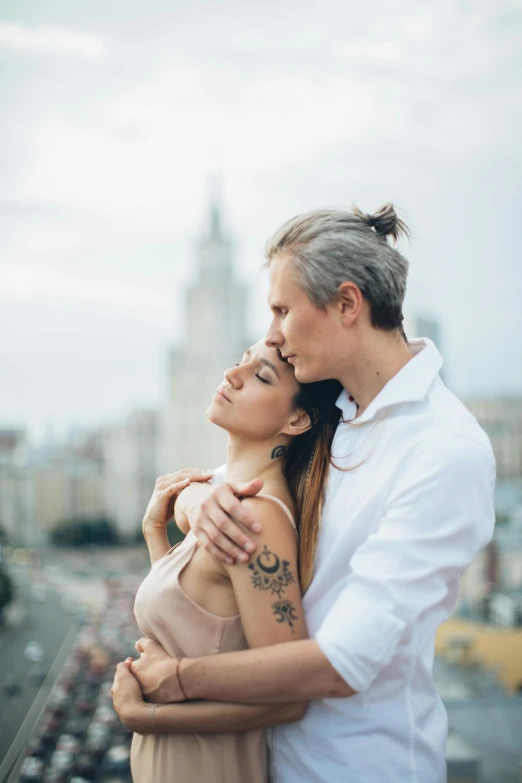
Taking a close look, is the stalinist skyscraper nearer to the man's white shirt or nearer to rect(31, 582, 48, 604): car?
rect(31, 582, 48, 604): car

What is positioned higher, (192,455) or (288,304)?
(288,304)

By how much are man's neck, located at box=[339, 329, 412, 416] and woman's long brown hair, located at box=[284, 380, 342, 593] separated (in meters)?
0.10

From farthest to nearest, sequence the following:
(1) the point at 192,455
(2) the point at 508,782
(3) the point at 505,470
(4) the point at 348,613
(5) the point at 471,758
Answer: (1) the point at 192,455 < (3) the point at 505,470 < (2) the point at 508,782 < (5) the point at 471,758 < (4) the point at 348,613

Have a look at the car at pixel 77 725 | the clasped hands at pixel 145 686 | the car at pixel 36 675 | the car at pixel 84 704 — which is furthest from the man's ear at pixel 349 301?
the car at pixel 36 675

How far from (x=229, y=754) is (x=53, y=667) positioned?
26.4ft

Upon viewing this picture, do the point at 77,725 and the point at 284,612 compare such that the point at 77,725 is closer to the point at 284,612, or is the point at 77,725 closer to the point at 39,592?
the point at 39,592

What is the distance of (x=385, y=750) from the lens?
0.99m

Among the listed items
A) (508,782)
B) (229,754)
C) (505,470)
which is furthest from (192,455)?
(229,754)

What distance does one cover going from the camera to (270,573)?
3.27 ft

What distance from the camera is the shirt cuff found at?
895 mm

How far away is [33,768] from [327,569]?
6426 millimetres

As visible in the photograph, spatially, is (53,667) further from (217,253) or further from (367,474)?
(217,253)

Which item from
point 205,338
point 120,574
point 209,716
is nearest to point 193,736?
point 209,716

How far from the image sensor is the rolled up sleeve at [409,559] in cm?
90
